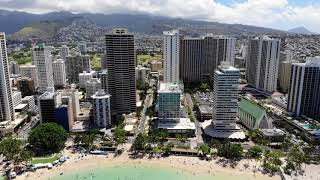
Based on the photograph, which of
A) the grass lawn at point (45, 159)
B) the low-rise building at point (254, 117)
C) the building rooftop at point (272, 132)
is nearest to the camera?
the grass lawn at point (45, 159)

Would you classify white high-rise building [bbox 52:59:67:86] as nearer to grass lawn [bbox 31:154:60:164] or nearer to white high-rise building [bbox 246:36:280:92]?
grass lawn [bbox 31:154:60:164]

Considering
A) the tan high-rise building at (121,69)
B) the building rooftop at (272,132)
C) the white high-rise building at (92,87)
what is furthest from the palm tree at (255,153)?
the white high-rise building at (92,87)

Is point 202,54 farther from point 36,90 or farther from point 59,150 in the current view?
point 59,150

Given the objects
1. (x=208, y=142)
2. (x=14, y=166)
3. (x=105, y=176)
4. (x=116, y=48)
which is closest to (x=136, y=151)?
(x=105, y=176)

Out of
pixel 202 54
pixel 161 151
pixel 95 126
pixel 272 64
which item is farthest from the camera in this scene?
pixel 202 54

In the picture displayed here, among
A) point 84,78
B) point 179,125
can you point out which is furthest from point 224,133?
point 84,78

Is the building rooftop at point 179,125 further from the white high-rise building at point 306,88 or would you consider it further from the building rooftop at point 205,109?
the white high-rise building at point 306,88
